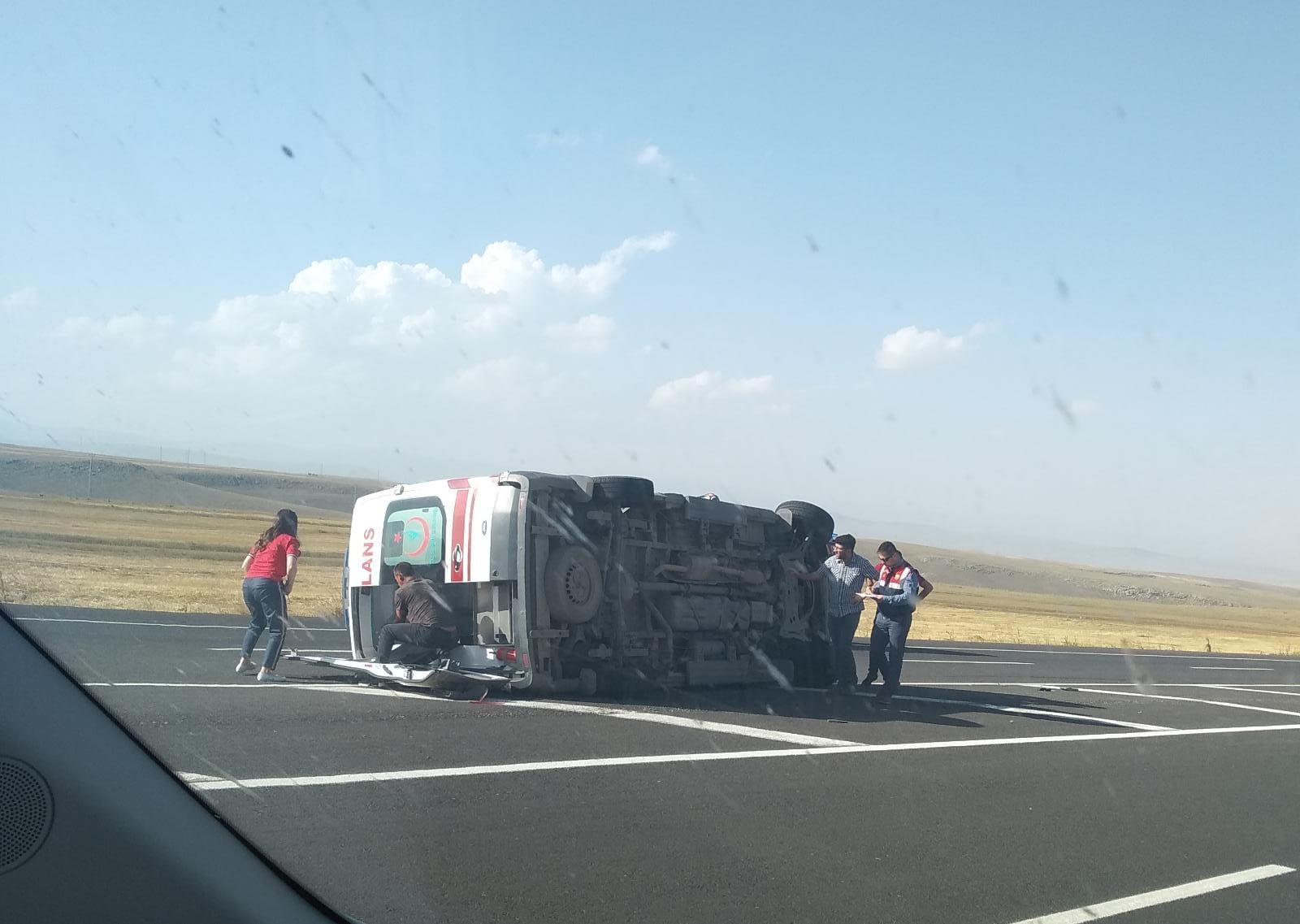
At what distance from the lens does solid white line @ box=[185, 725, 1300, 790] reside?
19.7 ft

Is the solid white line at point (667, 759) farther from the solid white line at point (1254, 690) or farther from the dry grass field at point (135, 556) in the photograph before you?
the solid white line at point (1254, 690)

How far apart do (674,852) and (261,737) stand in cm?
311

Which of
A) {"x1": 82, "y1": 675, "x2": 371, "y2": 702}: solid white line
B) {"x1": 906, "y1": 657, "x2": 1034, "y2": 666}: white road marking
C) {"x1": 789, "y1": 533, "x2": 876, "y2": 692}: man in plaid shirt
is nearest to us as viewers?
{"x1": 82, "y1": 675, "x2": 371, "y2": 702}: solid white line

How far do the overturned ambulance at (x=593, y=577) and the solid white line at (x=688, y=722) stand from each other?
1.03ft

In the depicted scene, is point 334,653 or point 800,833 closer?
point 800,833

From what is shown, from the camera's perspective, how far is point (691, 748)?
28.5 feet

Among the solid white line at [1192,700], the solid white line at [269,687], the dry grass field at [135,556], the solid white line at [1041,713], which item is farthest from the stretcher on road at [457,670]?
the solid white line at [1192,700]

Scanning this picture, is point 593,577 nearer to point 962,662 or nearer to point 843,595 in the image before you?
point 843,595

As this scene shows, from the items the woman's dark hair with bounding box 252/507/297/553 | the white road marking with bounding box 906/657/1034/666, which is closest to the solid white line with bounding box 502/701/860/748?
the woman's dark hair with bounding box 252/507/297/553

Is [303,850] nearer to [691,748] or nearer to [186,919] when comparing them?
[186,919]

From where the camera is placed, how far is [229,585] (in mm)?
Answer: 25016

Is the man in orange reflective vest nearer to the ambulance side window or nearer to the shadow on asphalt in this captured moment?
the shadow on asphalt

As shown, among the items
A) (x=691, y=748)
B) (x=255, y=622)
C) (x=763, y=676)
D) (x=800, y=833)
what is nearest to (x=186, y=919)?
(x=800, y=833)

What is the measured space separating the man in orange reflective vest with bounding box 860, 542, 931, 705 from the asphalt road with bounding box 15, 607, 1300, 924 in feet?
1.38
